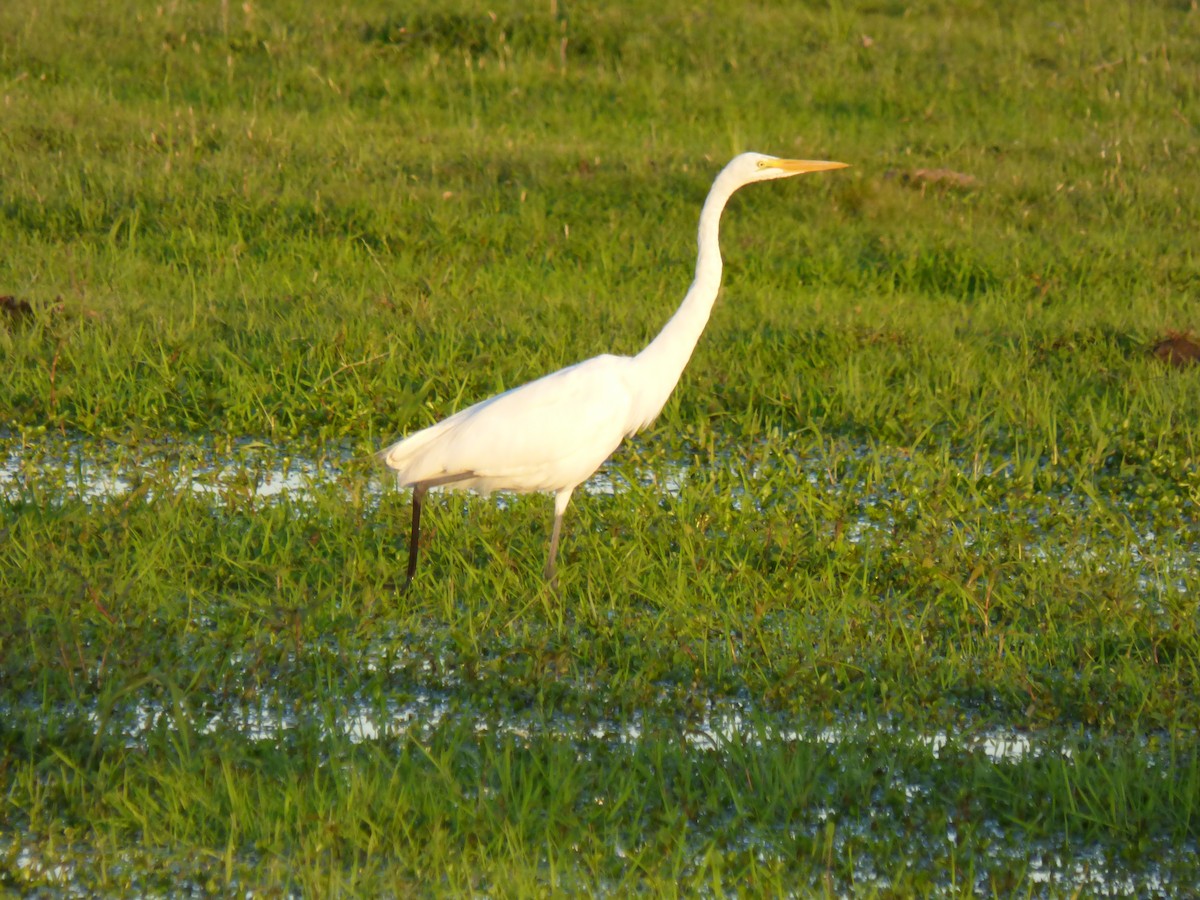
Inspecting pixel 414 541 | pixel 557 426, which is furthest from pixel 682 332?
pixel 414 541

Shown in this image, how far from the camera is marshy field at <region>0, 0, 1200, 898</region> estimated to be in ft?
9.37

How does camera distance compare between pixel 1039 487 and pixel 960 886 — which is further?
pixel 1039 487

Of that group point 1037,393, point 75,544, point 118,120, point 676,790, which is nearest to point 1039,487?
point 1037,393

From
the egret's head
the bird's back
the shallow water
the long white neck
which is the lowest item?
the shallow water

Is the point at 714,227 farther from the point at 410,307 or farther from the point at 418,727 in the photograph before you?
the point at 410,307

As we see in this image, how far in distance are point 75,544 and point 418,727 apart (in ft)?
4.44

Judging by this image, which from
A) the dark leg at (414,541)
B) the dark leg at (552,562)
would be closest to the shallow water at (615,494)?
the dark leg at (414,541)

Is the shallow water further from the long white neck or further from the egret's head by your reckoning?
the egret's head

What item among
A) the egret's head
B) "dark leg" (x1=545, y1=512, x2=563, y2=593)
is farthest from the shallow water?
the egret's head

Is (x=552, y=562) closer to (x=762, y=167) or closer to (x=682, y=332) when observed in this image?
(x=682, y=332)

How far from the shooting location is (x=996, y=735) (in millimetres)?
3322

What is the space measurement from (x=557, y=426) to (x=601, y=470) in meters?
1.25

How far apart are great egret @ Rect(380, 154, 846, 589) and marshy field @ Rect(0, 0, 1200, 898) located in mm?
235

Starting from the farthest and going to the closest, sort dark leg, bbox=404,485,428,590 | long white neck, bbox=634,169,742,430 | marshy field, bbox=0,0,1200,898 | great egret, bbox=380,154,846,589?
long white neck, bbox=634,169,742,430, great egret, bbox=380,154,846,589, dark leg, bbox=404,485,428,590, marshy field, bbox=0,0,1200,898
